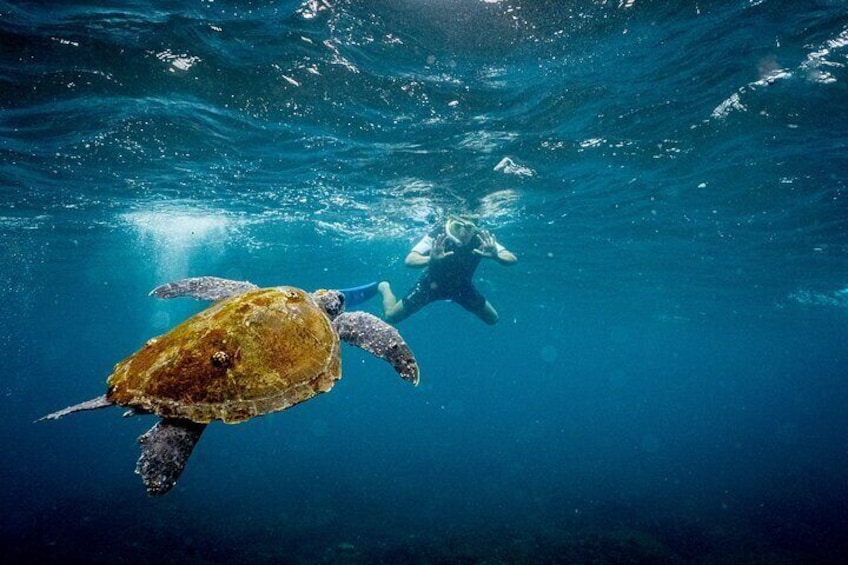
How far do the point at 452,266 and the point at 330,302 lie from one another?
857 cm

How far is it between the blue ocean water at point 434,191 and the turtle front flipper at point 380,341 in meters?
5.91

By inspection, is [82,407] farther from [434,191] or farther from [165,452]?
[434,191]

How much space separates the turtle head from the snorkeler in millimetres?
7347

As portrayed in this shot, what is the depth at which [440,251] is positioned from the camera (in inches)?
531

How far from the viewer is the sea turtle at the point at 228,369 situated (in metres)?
3.26

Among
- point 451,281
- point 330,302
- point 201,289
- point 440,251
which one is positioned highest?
point 201,289

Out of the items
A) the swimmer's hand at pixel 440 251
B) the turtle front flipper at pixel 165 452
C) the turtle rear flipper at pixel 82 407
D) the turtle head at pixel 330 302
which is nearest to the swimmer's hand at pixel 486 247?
the swimmer's hand at pixel 440 251

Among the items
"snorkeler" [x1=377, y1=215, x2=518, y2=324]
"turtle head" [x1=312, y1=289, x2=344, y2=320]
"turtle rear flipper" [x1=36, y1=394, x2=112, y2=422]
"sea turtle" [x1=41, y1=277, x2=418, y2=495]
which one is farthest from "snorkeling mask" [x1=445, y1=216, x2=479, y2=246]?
"turtle rear flipper" [x1=36, y1=394, x2=112, y2=422]

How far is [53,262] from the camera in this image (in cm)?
2933

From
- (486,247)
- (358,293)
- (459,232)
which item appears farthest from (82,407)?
(459,232)

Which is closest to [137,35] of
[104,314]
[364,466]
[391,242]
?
[391,242]

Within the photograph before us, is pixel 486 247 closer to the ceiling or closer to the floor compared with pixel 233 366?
closer to the floor

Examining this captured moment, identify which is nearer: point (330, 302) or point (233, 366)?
point (233, 366)

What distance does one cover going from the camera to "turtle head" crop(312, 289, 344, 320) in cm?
555
